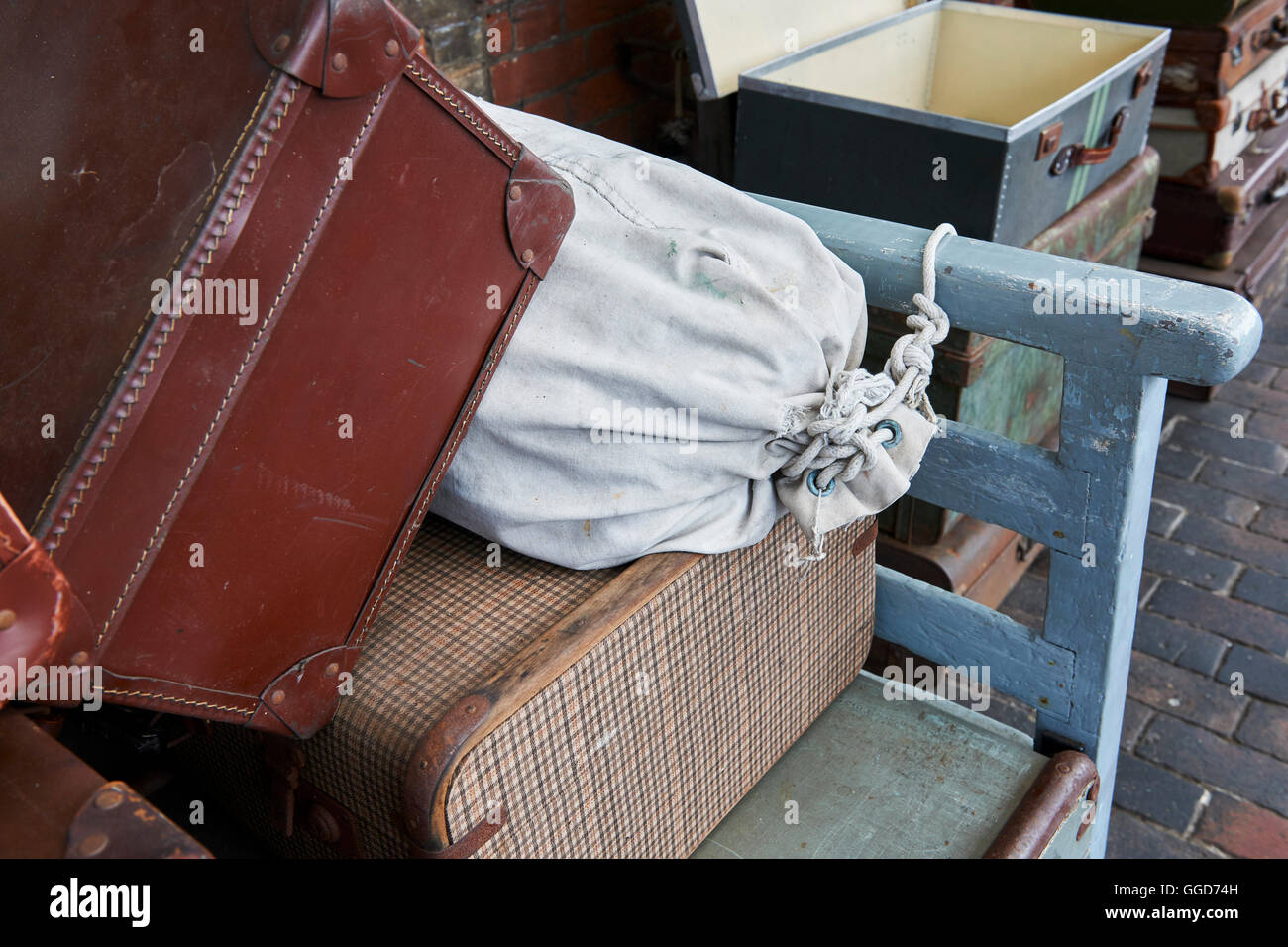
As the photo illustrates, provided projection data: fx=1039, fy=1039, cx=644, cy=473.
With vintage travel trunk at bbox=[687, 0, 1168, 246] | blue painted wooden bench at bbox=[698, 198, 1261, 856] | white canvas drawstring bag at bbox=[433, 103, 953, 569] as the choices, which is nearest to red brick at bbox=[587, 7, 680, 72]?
vintage travel trunk at bbox=[687, 0, 1168, 246]

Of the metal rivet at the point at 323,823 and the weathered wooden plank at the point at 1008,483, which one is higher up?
the weathered wooden plank at the point at 1008,483

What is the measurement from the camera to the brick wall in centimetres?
184

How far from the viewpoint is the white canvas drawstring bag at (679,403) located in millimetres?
982

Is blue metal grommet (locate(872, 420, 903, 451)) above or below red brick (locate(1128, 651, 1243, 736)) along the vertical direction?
above

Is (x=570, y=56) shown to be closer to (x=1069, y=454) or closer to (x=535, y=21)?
(x=535, y=21)

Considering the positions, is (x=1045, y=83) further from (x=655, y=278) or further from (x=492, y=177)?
(x=492, y=177)

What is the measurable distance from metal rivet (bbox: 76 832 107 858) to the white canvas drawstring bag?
504 mm

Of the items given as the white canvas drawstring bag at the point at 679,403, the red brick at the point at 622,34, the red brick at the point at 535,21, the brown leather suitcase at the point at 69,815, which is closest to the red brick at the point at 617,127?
the red brick at the point at 622,34

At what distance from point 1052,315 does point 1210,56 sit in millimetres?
2024

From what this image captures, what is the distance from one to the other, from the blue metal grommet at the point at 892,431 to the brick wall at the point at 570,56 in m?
1.15

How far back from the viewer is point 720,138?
206cm

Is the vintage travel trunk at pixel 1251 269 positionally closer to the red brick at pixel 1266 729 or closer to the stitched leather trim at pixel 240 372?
the red brick at pixel 1266 729

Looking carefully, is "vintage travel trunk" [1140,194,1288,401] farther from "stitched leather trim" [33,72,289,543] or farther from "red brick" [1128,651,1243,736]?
"stitched leather trim" [33,72,289,543]
